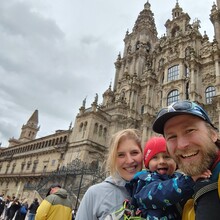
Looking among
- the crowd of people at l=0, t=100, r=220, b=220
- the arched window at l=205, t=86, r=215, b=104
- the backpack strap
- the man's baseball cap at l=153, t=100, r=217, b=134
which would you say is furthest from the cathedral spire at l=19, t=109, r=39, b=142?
the backpack strap

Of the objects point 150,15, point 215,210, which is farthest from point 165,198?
point 150,15

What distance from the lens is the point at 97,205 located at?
89.5 inches

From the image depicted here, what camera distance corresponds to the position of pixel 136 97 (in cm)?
3475

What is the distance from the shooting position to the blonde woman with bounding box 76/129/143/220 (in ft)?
7.41

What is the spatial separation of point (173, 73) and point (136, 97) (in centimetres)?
665

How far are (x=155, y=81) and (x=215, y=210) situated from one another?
112 ft

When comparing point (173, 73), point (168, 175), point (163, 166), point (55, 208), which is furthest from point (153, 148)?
point (173, 73)

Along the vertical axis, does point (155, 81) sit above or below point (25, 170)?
above

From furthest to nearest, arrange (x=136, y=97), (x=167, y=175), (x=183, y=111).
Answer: (x=136, y=97), (x=167, y=175), (x=183, y=111)

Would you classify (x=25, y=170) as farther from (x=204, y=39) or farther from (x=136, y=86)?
(x=204, y=39)

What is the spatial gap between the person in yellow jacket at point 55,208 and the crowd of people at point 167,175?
2.58 meters

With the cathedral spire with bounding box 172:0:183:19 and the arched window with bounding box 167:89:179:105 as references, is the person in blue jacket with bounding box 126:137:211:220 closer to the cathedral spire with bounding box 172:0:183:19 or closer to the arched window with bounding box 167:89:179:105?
the arched window with bounding box 167:89:179:105

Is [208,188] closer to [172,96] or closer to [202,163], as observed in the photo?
[202,163]

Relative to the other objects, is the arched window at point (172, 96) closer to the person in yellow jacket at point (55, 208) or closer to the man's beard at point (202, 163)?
the person in yellow jacket at point (55, 208)
